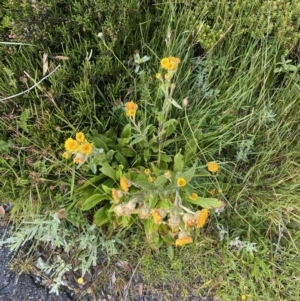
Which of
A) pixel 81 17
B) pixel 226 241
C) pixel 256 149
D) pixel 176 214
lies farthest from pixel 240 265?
pixel 81 17

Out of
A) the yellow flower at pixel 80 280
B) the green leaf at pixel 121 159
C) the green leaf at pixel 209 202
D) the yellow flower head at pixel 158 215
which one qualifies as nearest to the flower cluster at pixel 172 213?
the yellow flower head at pixel 158 215

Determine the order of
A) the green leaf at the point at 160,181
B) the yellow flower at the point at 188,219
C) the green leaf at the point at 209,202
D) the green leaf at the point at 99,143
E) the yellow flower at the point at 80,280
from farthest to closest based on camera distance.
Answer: the yellow flower at the point at 80,280, the green leaf at the point at 99,143, the green leaf at the point at 209,202, the green leaf at the point at 160,181, the yellow flower at the point at 188,219

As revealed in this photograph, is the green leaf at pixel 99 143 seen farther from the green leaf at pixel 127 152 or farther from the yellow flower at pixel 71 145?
the yellow flower at pixel 71 145

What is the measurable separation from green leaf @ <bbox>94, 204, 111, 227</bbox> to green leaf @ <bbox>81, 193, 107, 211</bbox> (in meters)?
0.07

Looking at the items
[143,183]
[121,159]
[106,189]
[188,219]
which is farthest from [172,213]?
[121,159]

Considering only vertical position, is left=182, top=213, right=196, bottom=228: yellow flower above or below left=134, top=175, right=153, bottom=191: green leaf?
above

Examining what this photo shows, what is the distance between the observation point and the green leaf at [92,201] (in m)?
1.77

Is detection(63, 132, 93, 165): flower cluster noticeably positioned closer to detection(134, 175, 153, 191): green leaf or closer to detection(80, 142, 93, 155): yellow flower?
detection(80, 142, 93, 155): yellow flower

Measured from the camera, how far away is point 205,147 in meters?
1.96

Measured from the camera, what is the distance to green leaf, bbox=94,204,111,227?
6.04ft

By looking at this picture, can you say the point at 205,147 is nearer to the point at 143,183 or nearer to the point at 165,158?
the point at 165,158

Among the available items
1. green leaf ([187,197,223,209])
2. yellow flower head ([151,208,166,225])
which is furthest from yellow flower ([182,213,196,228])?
green leaf ([187,197,223,209])

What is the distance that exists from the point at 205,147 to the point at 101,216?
555 mm

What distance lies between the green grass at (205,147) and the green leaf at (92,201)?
115mm
